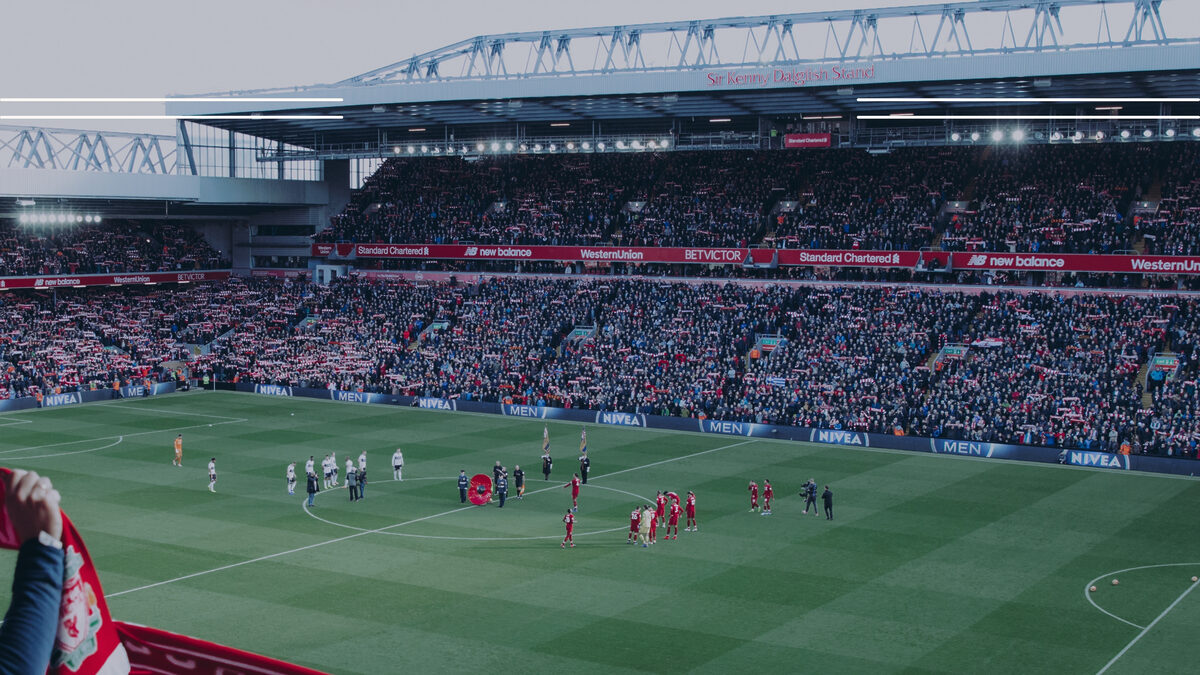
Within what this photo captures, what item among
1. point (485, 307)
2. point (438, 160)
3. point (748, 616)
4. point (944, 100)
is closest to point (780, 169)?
point (944, 100)

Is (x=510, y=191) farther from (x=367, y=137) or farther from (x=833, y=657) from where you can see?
(x=833, y=657)

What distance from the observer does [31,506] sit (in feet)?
10.9

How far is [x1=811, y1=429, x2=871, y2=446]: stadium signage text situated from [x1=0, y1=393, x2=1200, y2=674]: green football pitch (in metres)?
1.35

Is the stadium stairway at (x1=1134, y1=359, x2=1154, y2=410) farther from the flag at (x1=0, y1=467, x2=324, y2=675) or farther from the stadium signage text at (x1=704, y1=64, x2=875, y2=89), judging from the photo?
the flag at (x1=0, y1=467, x2=324, y2=675)

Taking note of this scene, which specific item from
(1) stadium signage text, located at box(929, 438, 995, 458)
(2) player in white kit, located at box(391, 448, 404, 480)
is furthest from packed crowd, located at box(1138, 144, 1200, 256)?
(2) player in white kit, located at box(391, 448, 404, 480)

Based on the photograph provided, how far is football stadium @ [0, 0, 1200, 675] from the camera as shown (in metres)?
24.8

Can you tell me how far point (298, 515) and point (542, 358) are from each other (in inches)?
1108

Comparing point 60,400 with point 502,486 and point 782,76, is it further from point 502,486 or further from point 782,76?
point 782,76

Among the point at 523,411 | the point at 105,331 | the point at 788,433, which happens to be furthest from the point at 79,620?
the point at 105,331

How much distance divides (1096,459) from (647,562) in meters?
22.9

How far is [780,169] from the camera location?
71250mm

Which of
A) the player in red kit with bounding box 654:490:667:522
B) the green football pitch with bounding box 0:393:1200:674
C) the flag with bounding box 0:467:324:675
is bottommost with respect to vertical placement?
the green football pitch with bounding box 0:393:1200:674

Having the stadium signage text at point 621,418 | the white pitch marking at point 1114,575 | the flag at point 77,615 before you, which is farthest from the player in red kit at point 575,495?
the flag at point 77,615

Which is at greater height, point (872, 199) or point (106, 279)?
point (872, 199)
